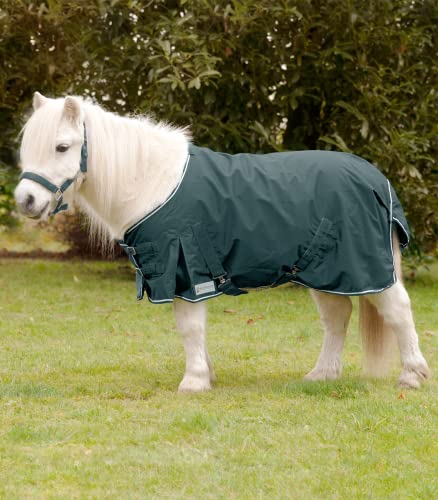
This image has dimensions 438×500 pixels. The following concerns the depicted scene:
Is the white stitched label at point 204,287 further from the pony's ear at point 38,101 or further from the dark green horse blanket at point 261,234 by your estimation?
the pony's ear at point 38,101

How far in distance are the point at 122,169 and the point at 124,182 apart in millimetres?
77

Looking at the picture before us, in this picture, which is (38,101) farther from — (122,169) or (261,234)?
(261,234)

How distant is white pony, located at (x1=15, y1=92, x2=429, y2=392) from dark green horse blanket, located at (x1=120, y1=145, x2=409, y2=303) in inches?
5.6

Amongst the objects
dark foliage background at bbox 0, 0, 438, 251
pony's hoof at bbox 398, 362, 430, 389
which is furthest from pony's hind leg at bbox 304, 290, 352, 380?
dark foliage background at bbox 0, 0, 438, 251

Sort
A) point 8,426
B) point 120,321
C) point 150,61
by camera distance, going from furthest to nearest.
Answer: point 150,61 → point 120,321 → point 8,426

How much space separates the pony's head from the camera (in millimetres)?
4602

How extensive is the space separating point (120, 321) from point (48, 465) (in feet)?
14.2

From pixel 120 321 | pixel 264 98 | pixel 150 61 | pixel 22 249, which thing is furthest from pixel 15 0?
pixel 22 249

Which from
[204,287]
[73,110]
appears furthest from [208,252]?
[73,110]

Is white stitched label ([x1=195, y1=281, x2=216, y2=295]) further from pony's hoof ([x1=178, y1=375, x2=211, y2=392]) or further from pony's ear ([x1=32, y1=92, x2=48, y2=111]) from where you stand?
pony's ear ([x1=32, y1=92, x2=48, y2=111])

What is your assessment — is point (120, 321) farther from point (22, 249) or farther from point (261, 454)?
point (22, 249)

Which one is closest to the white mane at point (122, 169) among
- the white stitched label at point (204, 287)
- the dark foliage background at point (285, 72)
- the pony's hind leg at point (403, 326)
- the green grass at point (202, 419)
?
the white stitched label at point (204, 287)

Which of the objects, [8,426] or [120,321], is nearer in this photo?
[8,426]

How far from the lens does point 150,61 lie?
9.38 meters
